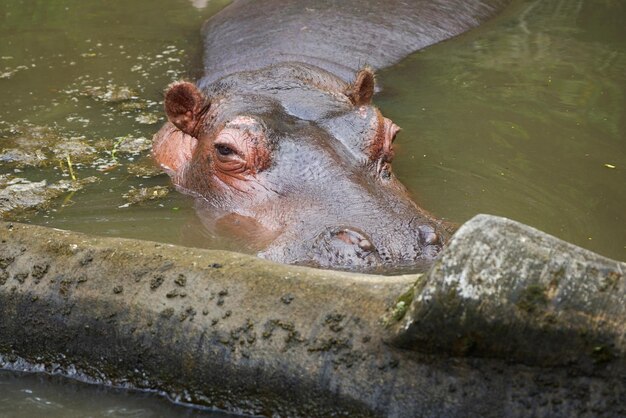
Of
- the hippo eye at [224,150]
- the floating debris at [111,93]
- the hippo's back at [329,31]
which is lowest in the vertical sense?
the floating debris at [111,93]

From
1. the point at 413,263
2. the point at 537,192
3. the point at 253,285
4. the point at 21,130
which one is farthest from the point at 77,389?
the point at 21,130

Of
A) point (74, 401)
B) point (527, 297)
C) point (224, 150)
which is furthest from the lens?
point (224, 150)

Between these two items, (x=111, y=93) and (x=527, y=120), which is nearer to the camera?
(x=527, y=120)

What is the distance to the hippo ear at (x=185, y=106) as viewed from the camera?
5371 millimetres

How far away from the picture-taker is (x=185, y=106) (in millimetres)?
5449

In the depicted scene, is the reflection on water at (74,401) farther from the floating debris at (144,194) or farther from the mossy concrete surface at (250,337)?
the floating debris at (144,194)

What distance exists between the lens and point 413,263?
12.7 feet

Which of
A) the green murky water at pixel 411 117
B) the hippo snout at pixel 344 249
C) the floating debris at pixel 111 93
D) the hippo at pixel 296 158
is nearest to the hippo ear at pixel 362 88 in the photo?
the hippo at pixel 296 158

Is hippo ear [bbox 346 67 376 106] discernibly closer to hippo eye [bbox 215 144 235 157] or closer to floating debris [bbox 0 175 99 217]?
hippo eye [bbox 215 144 235 157]

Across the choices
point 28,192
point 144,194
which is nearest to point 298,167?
point 144,194

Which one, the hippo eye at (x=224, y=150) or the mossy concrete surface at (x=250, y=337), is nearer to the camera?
the mossy concrete surface at (x=250, y=337)

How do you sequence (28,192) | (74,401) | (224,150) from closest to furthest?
(74,401) → (224,150) → (28,192)

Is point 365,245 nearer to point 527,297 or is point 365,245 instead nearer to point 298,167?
point 298,167

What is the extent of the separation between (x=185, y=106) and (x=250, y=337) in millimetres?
2832
